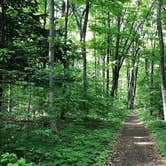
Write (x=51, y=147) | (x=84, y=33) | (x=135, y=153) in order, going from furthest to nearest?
(x=84, y=33) < (x=135, y=153) < (x=51, y=147)

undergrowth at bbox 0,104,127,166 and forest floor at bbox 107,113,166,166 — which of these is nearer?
undergrowth at bbox 0,104,127,166

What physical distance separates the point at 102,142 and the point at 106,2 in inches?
340

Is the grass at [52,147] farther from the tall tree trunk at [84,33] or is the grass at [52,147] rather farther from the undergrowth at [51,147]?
the tall tree trunk at [84,33]

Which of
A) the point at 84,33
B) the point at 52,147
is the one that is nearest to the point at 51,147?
the point at 52,147

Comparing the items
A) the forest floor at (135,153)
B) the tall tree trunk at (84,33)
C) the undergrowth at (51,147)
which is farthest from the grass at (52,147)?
the tall tree trunk at (84,33)

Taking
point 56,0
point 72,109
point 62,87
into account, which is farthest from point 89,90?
point 56,0

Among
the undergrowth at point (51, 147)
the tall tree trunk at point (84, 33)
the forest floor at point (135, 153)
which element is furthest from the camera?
the tall tree trunk at point (84, 33)

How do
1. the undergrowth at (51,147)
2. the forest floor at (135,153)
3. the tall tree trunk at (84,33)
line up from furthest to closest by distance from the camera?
the tall tree trunk at (84,33)
the forest floor at (135,153)
the undergrowth at (51,147)

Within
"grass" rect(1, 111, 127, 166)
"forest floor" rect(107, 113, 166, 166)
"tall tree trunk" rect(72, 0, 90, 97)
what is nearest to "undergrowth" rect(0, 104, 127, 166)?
"grass" rect(1, 111, 127, 166)

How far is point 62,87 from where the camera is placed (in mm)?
14594

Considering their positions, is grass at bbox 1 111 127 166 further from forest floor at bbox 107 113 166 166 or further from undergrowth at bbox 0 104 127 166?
forest floor at bbox 107 113 166 166

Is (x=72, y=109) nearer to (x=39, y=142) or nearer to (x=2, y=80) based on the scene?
(x=39, y=142)

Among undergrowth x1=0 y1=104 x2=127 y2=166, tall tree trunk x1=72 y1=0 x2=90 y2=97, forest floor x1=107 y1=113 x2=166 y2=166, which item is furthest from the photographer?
tall tree trunk x1=72 y1=0 x2=90 y2=97

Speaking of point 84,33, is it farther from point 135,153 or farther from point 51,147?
point 51,147
